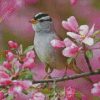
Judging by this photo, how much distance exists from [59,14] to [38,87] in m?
0.99

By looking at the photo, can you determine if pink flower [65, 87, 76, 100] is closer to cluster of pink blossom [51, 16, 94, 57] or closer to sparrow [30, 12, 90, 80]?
cluster of pink blossom [51, 16, 94, 57]

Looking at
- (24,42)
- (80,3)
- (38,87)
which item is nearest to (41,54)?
(24,42)

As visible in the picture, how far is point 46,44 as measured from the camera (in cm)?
283

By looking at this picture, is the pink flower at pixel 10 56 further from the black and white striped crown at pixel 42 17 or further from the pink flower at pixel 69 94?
the black and white striped crown at pixel 42 17

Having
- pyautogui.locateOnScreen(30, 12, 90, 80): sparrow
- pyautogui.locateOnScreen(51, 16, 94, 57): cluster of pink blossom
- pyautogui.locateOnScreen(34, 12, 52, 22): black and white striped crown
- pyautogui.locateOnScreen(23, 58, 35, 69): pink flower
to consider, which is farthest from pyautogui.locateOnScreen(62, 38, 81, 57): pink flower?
pyautogui.locateOnScreen(34, 12, 52, 22): black and white striped crown

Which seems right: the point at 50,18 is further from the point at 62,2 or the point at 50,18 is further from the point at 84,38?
the point at 84,38

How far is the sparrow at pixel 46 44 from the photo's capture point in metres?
2.72

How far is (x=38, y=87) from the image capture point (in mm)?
2109

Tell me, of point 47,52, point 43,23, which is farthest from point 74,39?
point 43,23

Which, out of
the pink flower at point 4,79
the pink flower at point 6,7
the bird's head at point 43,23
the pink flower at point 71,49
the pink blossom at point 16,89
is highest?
the pink flower at point 6,7

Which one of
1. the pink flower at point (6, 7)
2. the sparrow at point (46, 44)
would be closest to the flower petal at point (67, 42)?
the pink flower at point (6, 7)

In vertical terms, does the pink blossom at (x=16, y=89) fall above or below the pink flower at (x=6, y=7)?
below

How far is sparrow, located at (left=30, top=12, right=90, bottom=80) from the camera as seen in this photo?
272 cm

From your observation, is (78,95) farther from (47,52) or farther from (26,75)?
(47,52)
